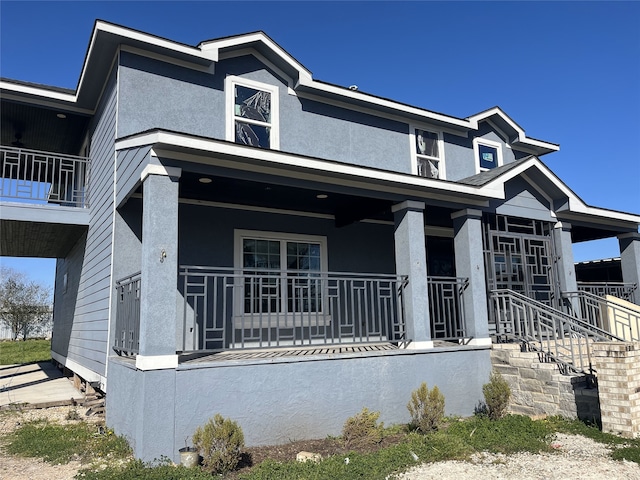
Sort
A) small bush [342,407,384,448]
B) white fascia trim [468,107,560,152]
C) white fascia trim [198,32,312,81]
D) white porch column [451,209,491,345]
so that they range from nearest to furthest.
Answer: small bush [342,407,384,448], white porch column [451,209,491,345], white fascia trim [198,32,312,81], white fascia trim [468,107,560,152]

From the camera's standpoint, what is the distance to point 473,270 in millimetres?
8320

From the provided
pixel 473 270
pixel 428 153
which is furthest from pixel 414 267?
pixel 428 153

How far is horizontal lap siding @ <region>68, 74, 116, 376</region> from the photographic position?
787 cm

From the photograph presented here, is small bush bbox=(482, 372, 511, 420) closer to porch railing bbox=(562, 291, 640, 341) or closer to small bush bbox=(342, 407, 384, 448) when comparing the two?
small bush bbox=(342, 407, 384, 448)

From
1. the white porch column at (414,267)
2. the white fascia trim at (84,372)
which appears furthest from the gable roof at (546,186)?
the white fascia trim at (84,372)

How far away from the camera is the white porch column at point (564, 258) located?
401 inches

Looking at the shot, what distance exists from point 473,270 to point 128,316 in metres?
5.73

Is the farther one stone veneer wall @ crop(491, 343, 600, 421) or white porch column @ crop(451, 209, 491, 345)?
white porch column @ crop(451, 209, 491, 345)

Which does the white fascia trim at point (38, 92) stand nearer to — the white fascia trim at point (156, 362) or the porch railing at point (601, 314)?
the white fascia trim at point (156, 362)

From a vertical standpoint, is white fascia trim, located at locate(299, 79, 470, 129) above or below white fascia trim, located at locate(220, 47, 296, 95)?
below

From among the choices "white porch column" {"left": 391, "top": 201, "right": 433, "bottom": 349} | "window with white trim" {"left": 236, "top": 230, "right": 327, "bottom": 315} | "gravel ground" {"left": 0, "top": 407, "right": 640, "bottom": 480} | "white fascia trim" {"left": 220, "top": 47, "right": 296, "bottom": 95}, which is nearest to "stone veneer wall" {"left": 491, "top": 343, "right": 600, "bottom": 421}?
"gravel ground" {"left": 0, "top": 407, "right": 640, "bottom": 480}

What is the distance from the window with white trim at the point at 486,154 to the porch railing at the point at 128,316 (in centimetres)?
921

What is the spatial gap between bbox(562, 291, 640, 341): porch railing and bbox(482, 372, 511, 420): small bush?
404 cm

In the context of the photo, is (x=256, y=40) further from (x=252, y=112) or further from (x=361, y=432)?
(x=361, y=432)
